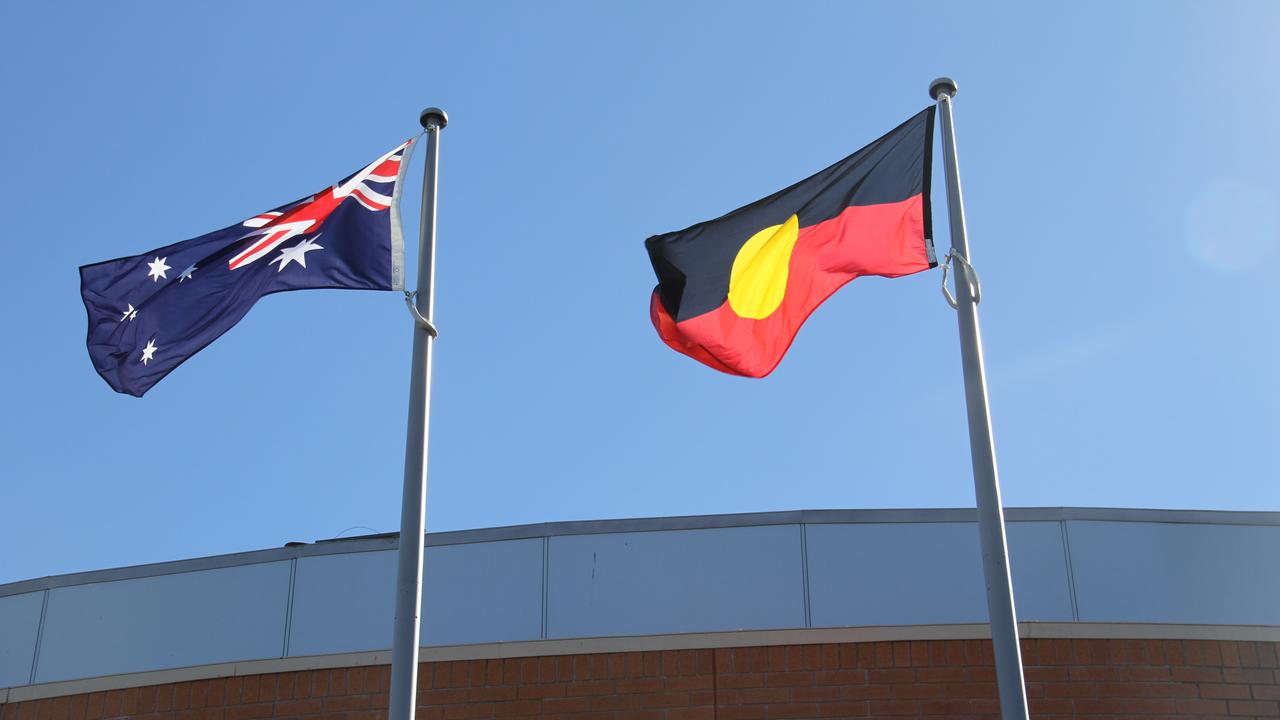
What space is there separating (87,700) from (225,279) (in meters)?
4.58

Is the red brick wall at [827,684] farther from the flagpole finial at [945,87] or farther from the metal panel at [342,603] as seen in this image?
the flagpole finial at [945,87]

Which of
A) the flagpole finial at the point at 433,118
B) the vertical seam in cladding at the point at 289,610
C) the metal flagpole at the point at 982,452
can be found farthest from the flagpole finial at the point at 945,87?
the vertical seam in cladding at the point at 289,610

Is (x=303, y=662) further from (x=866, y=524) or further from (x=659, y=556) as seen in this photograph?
(x=866, y=524)

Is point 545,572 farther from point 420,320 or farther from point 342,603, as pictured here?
point 420,320

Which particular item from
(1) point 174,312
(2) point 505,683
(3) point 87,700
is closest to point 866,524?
(2) point 505,683

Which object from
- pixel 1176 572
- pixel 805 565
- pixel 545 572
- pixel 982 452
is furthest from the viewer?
pixel 545 572

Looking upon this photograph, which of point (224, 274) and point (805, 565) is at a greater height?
point (224, 274)

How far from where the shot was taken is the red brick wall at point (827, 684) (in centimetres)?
1185

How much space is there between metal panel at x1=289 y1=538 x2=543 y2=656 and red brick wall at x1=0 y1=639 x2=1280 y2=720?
27 centimetres

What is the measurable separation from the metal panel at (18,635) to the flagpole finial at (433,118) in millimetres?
5711

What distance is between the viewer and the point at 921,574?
12289 mm

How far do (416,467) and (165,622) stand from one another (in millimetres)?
4474

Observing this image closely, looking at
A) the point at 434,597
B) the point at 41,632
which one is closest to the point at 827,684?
the point at 434,597

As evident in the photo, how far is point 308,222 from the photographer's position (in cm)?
1053
